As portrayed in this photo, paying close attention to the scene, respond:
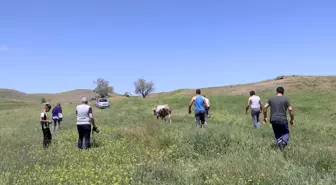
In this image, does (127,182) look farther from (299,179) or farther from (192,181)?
(299,179)

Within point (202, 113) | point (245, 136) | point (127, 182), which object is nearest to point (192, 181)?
point (127, 182)

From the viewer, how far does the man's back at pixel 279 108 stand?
10.1 meters

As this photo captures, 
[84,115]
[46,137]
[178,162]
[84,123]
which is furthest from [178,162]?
[46,137]

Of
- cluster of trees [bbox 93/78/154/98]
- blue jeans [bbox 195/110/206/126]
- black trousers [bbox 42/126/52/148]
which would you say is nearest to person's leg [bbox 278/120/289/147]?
blue jeans [bbox 195/110/206/126]

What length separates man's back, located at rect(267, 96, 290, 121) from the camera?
10133 mm

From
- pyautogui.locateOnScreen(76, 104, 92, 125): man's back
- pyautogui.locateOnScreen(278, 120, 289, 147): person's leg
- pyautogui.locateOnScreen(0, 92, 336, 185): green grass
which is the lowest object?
pyautogui.locateOnScreen(0, 92, 336, 185): green grass

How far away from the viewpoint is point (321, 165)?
6969mm

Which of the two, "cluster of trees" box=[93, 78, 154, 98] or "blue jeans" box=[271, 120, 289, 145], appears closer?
"blue jeans" box=[271, 120, 289, 145]

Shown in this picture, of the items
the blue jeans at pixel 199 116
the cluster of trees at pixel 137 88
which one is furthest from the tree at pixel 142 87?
the blue jeans at pixel 199 116

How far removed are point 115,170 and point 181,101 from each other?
4188 centimetres

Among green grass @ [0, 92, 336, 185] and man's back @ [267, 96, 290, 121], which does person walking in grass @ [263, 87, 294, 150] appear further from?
green grass @ [0, 92, 336, 185]

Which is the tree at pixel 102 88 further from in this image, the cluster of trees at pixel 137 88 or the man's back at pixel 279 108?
the man's back at pixel 279 108

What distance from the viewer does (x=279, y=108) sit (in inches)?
402

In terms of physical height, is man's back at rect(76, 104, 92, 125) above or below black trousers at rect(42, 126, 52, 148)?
above
